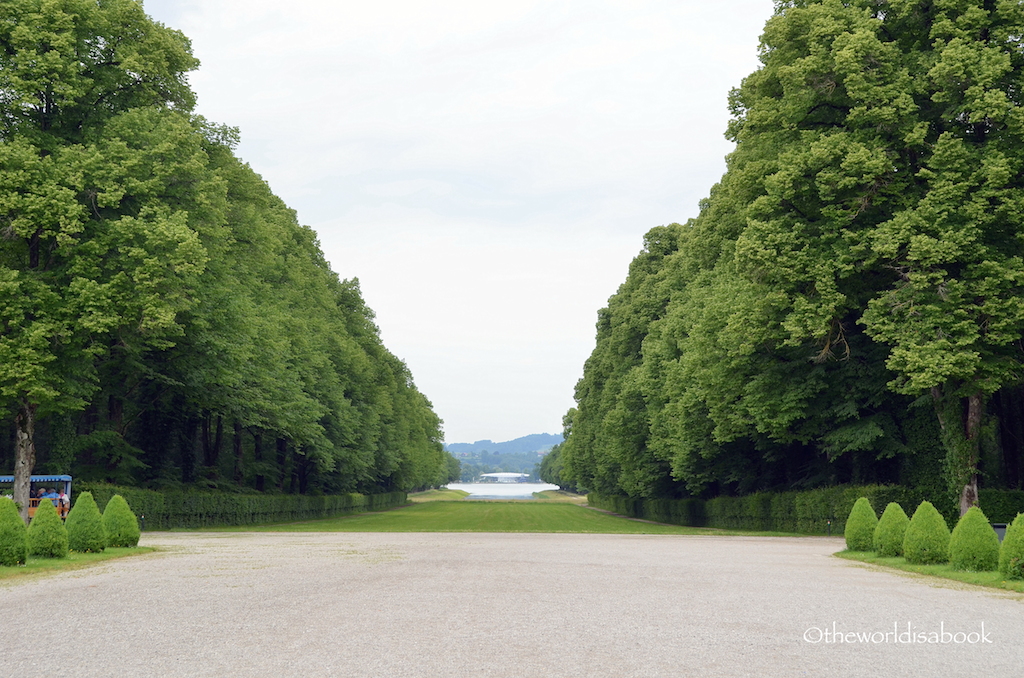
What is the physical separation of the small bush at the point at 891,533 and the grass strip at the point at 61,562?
20776 millimetres

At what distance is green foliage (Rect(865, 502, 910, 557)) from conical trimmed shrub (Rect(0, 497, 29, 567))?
2210 centimetres

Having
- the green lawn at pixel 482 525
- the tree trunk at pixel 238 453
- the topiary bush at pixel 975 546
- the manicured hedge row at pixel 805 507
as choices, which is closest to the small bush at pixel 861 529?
the topiary bush at pixel 975 546

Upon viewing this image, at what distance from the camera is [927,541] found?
71.1 ft

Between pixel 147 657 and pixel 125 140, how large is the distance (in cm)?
2880

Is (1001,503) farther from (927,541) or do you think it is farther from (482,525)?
(482,525)

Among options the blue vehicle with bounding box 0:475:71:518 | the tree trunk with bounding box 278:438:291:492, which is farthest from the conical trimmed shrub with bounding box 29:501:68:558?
the tree trunk with bounding box 278:438:291:492

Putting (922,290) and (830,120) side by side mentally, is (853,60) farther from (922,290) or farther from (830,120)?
(922,290)

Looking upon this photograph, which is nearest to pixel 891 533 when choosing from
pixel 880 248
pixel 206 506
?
pixel 880 248

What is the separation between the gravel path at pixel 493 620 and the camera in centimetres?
1011

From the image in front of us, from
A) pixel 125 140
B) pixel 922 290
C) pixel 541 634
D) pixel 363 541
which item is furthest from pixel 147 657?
pixel 125 140

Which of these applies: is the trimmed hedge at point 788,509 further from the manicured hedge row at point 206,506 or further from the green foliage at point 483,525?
the manicured hedge row at point 206,506

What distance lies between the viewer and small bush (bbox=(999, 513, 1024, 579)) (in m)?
18.3

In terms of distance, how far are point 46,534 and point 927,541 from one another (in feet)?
→ 72.5

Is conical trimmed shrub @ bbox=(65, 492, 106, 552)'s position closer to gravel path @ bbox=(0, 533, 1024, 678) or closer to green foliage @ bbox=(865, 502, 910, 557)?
gravel path @ bbox=(0, 533, 1024, 678)
